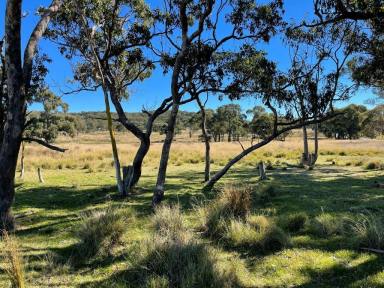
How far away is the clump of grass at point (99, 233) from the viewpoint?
7129 millimetres

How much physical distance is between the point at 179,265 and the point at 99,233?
225 centimetres

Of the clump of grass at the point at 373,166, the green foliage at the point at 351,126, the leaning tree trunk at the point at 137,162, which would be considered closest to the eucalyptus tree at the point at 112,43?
the leaning tree trunk at the point at 137,162

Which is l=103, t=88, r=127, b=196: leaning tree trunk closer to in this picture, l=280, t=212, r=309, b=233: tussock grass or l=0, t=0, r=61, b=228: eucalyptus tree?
l=0, t=0, r=61, b=228: eucalyptus tree

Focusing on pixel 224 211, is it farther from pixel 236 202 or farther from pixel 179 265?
pixel 179 265

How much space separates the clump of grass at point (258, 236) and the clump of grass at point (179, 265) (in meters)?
1.12

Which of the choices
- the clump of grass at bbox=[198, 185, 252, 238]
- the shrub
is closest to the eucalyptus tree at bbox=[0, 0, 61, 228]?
the clump of grass at bbox=[198, 185, 252, 238]

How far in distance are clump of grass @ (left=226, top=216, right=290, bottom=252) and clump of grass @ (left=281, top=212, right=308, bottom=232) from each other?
875mm

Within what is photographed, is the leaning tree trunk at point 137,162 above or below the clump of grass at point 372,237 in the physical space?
above

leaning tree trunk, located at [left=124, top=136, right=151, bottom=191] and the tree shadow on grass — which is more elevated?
leaning tree trunk, located at [left=124, top=136, right=151, bottom=191]

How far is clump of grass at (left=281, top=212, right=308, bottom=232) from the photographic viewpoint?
848 centimetres

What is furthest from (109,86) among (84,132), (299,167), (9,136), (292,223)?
(84,132)

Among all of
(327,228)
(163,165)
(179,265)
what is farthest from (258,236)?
(163,165)

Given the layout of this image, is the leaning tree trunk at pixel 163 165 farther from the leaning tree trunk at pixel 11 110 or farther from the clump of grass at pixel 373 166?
the clump of grass at pixel 373 166

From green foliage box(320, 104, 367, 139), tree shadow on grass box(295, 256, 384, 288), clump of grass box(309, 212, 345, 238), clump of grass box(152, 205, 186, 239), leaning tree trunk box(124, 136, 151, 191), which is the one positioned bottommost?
tree shadow on grass box(295, 256, 384, 288)
